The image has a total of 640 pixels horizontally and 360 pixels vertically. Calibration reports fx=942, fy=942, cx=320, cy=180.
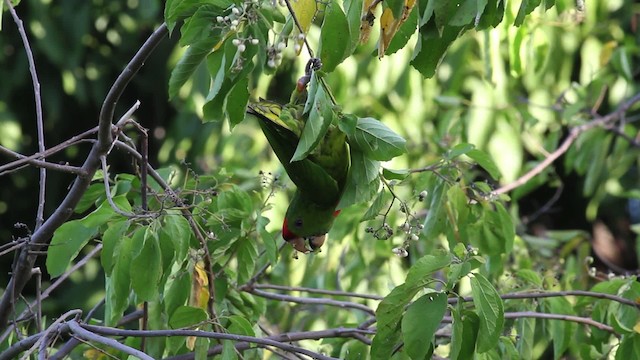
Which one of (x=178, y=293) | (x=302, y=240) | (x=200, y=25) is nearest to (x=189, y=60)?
(x=200, y=25)

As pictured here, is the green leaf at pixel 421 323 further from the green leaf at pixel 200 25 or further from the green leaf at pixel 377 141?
the green leaf at pixel 200 25

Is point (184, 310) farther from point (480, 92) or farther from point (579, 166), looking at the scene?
point (480, 92)

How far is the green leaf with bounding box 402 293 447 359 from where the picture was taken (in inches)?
53.7

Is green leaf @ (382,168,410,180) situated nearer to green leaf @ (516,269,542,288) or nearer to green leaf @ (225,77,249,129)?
green leaf @ (225,77,249,129)

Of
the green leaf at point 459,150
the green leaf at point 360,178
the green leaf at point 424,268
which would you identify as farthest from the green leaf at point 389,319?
the green leaf at point 459,150

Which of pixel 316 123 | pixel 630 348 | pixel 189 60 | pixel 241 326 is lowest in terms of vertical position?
pixel 241 326

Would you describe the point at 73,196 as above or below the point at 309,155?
below

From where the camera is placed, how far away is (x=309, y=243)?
2117 millimetres

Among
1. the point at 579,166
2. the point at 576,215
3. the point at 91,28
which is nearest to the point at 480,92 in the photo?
the point at 579,166

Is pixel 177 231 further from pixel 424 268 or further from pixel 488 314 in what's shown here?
pixel 488 314

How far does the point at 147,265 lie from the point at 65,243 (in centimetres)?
20

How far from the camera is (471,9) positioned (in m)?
1.29

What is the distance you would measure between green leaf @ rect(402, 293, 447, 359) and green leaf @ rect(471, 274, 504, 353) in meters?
0.06

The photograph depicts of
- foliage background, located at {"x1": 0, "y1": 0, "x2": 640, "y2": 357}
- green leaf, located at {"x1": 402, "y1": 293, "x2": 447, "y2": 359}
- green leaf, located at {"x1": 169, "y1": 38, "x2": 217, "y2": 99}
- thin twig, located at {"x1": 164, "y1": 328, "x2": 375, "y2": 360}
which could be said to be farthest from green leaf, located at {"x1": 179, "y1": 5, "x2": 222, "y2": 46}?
foliage background, located at {"x1": 0, "y1": 0, "x2": 640, "y2": 357}
